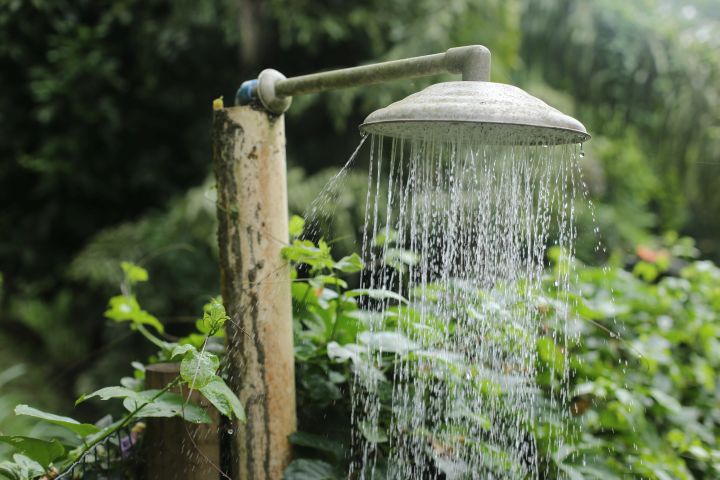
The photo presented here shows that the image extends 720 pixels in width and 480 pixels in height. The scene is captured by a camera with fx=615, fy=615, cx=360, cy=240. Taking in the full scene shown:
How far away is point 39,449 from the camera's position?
1104 mm

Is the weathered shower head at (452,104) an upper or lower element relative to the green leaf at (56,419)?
upper

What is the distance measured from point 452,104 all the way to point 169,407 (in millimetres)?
720

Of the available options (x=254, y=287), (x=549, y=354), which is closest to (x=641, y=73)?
(x=549, y=354)

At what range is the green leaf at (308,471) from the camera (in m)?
1.24

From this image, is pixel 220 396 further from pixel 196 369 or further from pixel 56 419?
pixel 56 419

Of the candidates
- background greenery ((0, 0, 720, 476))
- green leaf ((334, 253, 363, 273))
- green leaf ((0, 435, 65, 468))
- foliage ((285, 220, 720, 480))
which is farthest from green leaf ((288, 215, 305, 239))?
background greenery ((0, 0, 720, 476))

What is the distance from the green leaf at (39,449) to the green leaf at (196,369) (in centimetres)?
31

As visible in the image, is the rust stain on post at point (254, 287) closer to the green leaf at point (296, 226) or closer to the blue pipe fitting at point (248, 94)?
the blue pipe fitting at point (248, 94)

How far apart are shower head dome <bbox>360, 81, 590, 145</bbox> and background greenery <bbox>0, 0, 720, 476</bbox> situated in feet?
7.15

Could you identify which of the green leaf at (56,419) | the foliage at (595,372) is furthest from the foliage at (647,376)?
the green leaf at (56,419)

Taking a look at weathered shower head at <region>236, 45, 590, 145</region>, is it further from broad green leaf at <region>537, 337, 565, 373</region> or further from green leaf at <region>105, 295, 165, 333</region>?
broad green leaf at <region>537, 337, 565, 373</region>

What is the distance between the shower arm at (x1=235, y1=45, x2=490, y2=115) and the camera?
1.06 meters

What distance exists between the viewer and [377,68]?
1.18 m

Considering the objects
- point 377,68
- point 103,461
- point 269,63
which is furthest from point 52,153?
point 377,68
